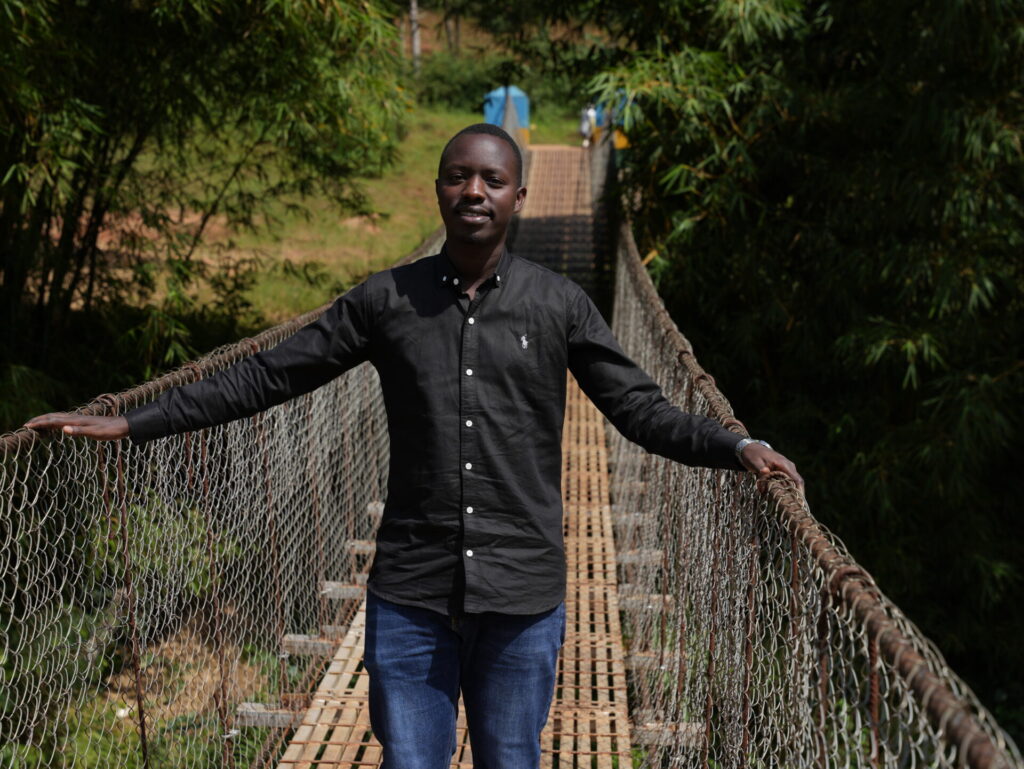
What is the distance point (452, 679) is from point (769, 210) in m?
6.44

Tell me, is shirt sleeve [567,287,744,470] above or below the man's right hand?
above

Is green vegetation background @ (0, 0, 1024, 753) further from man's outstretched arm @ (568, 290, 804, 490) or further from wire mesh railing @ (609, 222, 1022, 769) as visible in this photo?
man's outstretched arm @ (568, 290, 804, 490)

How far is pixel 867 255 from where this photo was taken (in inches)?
279

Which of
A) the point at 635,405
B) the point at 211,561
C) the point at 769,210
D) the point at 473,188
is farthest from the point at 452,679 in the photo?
the point at 769,210

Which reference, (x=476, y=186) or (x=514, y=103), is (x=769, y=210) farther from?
(x=514, y=103)

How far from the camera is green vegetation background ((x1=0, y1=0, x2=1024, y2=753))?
6051 millimetres

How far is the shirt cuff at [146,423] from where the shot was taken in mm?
1733

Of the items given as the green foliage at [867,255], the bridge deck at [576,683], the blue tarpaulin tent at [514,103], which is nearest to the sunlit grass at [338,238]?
the blue tarpaulin tent at [514,103]

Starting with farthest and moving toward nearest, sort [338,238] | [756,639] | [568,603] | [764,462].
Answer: [338,238] → [568,603] → [756,639] → [764,462]

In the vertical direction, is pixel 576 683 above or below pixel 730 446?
below

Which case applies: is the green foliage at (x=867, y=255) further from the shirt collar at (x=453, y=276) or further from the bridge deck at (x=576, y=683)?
the shirt collar at (x=453, y=276)

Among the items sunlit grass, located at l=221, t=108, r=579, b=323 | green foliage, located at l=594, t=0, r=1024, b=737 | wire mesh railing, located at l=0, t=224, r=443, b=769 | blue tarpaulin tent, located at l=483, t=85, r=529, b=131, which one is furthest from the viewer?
blue tarpaulin tent, located at l=483, t=85, r=529, b=131

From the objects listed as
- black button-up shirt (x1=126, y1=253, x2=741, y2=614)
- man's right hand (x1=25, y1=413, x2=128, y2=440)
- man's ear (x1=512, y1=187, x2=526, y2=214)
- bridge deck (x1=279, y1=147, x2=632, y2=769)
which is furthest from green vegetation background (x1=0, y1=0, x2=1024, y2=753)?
man's ear (x1=512, y1=187, x2=526, y2=214)

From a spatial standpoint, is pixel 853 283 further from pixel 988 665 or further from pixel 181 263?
pixel 181 263
